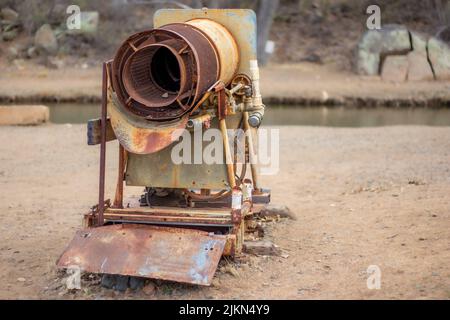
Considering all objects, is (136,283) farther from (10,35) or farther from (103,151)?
(10,35)

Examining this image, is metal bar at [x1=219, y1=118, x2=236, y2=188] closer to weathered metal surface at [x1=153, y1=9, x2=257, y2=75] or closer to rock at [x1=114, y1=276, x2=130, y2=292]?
weathered metal surface at [x1=153, y1=9, x2=257, y2=75]

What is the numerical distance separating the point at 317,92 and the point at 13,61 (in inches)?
405

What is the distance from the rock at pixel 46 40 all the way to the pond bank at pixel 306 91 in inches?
109

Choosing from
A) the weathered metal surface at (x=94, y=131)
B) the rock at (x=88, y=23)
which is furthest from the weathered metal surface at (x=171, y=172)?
the rock at (x=88, y=23)

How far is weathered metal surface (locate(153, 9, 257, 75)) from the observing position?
248 inches

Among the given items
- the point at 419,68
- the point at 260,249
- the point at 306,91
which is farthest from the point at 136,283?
the point at 419,68

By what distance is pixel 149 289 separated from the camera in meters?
5.35

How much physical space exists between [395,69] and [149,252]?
17.3 m

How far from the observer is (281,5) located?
29.1 meters

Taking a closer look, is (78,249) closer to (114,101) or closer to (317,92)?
(114,101)

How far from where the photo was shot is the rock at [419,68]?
2127 cm

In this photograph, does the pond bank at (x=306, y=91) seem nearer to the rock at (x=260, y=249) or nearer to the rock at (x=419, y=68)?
the rock at (x=419, y=68)

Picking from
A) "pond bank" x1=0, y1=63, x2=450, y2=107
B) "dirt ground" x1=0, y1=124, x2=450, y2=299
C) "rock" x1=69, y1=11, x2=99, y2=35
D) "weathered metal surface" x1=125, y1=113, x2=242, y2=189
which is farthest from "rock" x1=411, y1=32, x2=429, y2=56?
"weathered metal surface" x1=125, y1=113, x2=242, y2=189

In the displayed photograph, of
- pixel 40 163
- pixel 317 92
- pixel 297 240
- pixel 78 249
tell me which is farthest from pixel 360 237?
pixel 317 92
